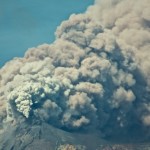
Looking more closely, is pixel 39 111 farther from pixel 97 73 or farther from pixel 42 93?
pixel 97 73

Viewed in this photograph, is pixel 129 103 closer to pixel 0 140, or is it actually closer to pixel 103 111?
pixel 103 111

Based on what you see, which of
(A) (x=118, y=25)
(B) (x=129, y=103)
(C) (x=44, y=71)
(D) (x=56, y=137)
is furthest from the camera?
(A) (x=118, y=25)

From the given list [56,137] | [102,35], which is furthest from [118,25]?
[56,137]

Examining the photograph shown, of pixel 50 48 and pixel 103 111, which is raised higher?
pixel 50 48

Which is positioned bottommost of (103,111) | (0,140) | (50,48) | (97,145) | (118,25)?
(0,140)

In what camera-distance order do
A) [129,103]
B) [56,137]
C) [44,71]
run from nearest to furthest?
[56,137] < [44,71] < [129,103]

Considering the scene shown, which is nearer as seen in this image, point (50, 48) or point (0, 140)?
point (0, 140)

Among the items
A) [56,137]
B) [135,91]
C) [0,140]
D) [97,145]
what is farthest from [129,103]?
[0,140]
